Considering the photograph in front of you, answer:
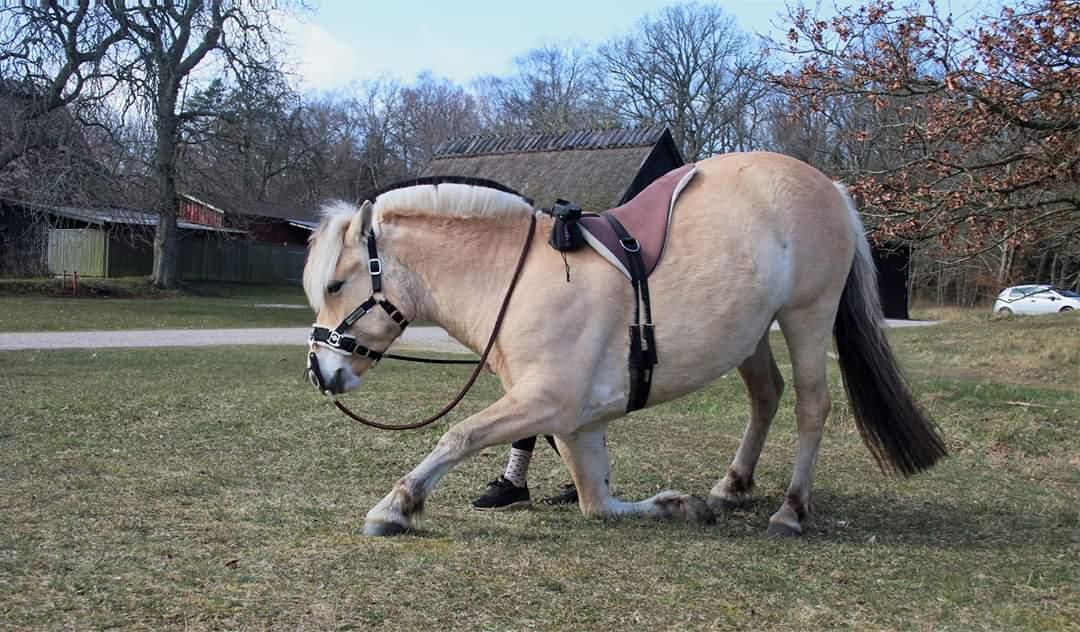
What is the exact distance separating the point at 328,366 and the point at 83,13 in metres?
25.8

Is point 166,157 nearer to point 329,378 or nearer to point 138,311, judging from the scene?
point 138,311

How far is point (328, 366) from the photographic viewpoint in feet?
14.7

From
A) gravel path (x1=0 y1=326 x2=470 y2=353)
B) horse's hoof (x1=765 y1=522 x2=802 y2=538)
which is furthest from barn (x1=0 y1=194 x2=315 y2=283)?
horse's hoof (x1=765 y1=522 x2=802 y2=538)

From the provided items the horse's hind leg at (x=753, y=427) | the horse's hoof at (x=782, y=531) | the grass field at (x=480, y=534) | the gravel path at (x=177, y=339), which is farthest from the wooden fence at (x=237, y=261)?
the horse's hoof at (x=782, y=531)

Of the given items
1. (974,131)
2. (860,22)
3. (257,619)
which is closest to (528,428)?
(257,619)

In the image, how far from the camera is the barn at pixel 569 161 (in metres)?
23.5

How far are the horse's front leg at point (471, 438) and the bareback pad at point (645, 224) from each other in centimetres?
79

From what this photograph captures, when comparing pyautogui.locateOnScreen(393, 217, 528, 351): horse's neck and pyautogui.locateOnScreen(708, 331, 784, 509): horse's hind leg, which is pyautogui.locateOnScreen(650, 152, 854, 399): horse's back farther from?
pyautogui.locateOnScreen(393, 217, 528, 351): horse's neck

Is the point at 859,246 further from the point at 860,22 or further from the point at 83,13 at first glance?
the point at 83,13

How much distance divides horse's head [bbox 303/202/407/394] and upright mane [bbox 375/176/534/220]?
0.57 feet

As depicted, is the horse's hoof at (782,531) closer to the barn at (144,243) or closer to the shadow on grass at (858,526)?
the shadow on grass at (858,526)

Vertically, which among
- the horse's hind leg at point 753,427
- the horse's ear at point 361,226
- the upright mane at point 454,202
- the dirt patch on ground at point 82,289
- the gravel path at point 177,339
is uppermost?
the upright mane at point 454,202

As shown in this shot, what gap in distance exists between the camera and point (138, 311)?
25656 mm

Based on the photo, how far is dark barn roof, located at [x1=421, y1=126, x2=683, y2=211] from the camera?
23578mm
